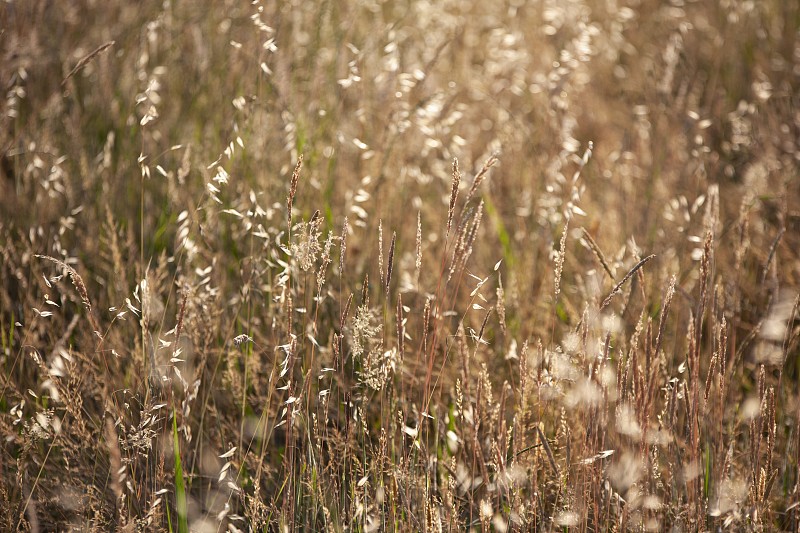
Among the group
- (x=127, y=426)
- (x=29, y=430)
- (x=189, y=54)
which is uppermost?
(x=189, y=54)

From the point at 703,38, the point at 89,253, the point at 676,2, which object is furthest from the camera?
the point at 703,38

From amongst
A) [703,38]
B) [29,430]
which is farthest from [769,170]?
[29,430]

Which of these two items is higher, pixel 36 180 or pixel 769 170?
pixel 36 180

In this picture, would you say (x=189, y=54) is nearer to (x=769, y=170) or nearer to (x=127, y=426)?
(x=127, y=426)

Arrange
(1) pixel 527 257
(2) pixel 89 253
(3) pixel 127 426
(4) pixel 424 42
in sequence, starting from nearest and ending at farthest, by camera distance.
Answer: (3) pixel 127 426, (2) pixel 89 253, (1) pixel 527 257, (4) pixel 424 42

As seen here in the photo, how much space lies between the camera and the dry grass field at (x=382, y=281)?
134 cm

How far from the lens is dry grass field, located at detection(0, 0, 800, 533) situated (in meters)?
1.34

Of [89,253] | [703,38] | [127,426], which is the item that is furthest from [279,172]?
[703,38]

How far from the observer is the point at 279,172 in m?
2.21

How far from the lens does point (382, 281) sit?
150 cm

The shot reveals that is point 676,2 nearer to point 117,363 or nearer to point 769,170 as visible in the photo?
point 769,170

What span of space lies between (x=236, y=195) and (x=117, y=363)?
2.30 ft

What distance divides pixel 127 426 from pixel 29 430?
0.69ft

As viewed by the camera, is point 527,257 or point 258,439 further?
point 527,257
